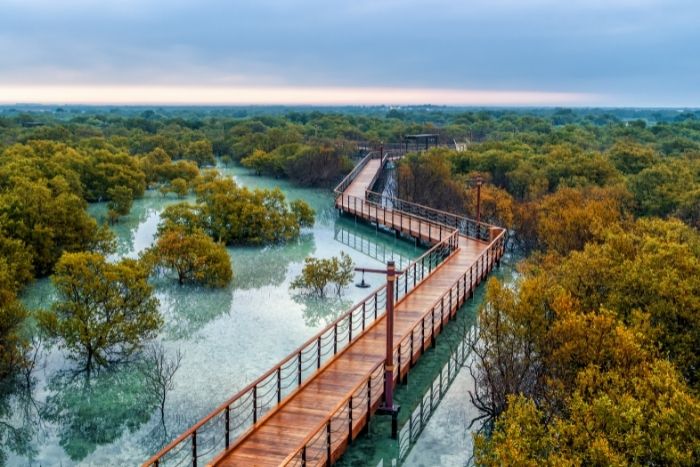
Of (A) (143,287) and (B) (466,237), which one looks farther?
(B) (466,237)

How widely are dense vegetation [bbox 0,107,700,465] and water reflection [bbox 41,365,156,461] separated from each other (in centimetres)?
57

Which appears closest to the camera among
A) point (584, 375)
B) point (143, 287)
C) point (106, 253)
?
point (584, 375)

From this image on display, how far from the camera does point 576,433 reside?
7.95 m

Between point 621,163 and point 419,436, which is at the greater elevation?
point 621,163

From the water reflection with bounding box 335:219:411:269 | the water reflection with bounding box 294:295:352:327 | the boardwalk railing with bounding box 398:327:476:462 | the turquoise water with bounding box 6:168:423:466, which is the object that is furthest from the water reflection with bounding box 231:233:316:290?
the boardwalk railing with bounding box 398:327:476:462

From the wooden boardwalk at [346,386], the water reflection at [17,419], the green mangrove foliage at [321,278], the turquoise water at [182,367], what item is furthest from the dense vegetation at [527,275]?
the green mangrove foliage at [321,278]

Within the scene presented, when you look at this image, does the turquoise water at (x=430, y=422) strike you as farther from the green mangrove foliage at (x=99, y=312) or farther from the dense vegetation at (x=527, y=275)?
the green mangrove foliage at (x=99, y=312)

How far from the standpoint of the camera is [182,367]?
50.2 feet

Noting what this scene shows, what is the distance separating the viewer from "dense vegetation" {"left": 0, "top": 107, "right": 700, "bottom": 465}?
8203 millimetres

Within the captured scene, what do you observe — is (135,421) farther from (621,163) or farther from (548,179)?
(621,163)

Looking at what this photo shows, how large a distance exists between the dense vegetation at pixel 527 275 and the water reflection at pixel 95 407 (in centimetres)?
57

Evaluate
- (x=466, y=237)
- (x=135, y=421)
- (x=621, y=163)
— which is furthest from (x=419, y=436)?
(x=621, y=163)

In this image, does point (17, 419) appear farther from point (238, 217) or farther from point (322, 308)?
point (238, 217)

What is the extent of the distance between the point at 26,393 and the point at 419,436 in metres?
8.39
